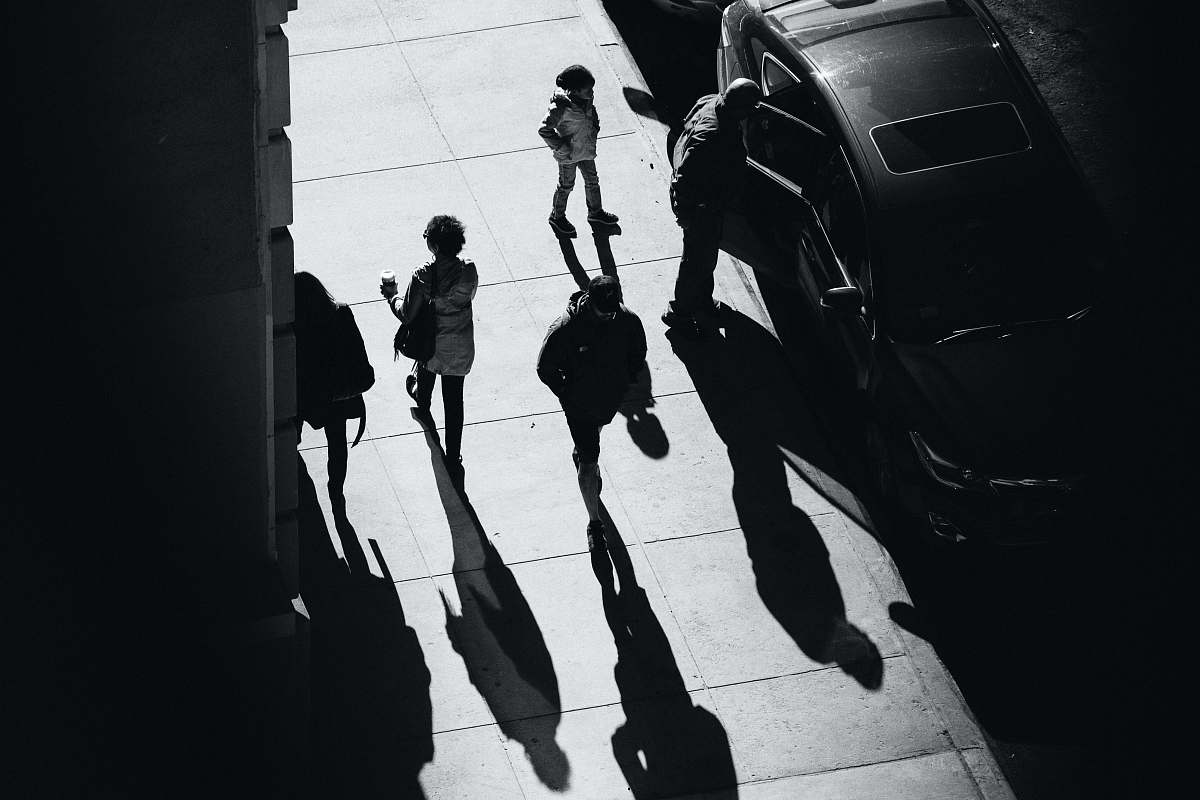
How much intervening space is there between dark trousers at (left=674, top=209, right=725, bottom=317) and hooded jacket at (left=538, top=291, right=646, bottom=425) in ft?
6.17

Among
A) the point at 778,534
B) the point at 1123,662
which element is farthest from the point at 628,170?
the point at 1123,662

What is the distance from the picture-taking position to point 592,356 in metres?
7.17

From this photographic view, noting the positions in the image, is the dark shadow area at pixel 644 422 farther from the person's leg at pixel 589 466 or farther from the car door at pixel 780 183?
the car door at pixel 780 183

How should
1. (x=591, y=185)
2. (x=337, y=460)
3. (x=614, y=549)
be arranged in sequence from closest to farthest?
(x=337, y=460) → (x=614, y=549) → (x=591, y=185)

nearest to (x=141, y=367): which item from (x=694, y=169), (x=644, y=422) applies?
(x=644, y=422)

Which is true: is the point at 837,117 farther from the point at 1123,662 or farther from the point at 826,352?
the point at 1123,662

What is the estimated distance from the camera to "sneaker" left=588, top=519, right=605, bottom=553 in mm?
7848

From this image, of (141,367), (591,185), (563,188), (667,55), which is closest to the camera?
(141,367)

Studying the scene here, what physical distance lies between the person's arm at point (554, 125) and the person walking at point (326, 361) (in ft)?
9.96

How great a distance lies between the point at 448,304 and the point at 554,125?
270 cm

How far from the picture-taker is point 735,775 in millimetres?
6836

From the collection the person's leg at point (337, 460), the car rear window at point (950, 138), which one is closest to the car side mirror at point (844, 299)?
the car rear window at point (950, 138)

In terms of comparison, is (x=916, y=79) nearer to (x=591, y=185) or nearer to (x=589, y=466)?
(x=591, y=185)

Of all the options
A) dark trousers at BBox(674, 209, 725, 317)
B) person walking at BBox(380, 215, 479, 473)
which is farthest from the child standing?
person walking at BBox(380, 215, 479, 473)
